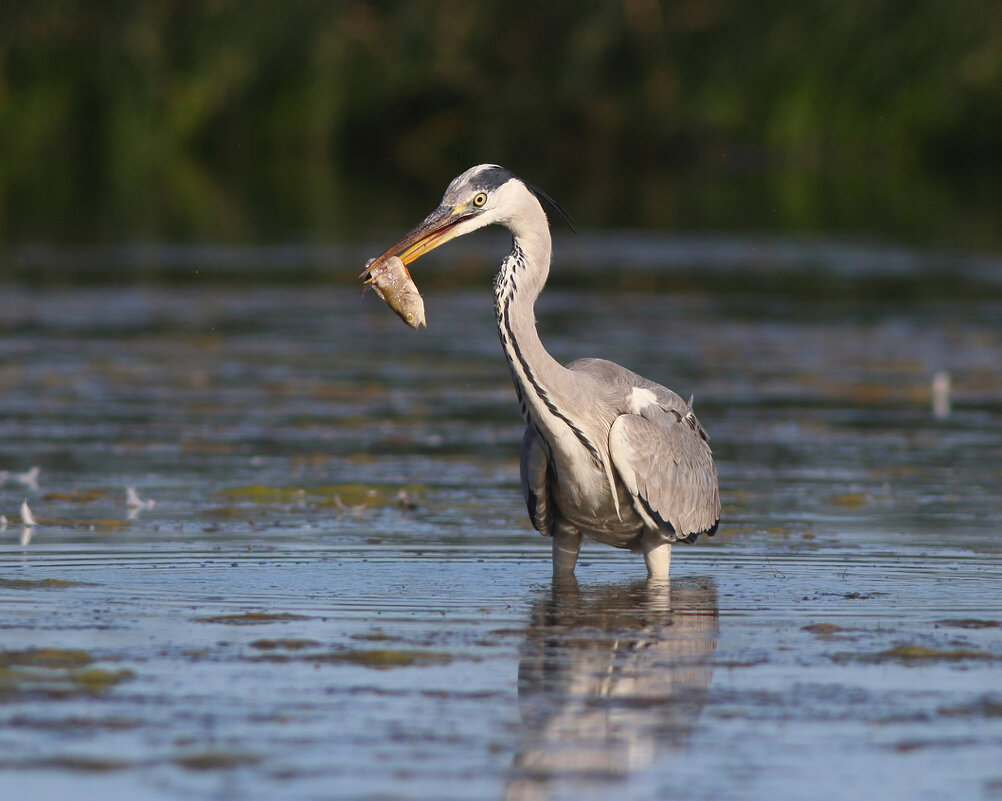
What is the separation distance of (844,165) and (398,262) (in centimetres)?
3162

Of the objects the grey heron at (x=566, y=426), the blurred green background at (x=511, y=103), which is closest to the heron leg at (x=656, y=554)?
the grey heron at (x=566, y=426)

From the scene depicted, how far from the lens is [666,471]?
8039 millimetres

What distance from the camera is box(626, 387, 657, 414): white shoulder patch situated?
814cm

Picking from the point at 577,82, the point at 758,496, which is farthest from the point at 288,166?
the point at 758,496

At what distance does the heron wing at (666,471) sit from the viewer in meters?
7.87

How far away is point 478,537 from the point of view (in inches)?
356

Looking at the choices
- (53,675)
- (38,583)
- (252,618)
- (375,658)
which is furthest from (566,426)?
(53,675)

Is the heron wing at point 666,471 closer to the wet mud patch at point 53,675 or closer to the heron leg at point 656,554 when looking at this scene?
the heron leg at point 656,554

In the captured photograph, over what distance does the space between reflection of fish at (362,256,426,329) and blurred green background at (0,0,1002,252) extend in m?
21.7

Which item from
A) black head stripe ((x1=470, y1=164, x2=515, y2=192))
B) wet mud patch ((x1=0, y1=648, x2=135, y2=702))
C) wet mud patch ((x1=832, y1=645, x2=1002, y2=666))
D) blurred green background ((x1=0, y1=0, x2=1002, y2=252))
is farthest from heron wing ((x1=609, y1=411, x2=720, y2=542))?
blurred green background ((x1=0, y1=0, x2=1002, y2=252))

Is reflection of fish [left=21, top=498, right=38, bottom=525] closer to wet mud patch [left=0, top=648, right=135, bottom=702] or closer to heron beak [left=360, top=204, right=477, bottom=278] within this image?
heron beak [left=360, top=204, right=477, bottom=278]

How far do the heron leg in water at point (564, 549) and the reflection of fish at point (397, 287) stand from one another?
1.01 m

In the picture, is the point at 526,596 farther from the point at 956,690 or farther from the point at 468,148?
the point at 468,148

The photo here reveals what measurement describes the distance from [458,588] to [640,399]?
111cm
